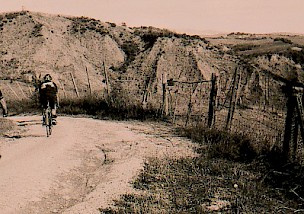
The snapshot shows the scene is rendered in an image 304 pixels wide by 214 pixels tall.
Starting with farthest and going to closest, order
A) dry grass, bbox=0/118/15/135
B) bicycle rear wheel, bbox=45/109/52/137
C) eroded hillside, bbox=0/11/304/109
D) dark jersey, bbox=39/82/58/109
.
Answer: eroded hillside, bbox=0/11/304/109, dry grass, bbox=0/118/15/135, dark jersey, bbox=39/82/58/109, bicycle rear wheel, bbox=45/109/52/137

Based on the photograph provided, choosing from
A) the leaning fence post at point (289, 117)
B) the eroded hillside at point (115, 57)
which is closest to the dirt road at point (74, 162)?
the leaning fence post at point (289, 117)

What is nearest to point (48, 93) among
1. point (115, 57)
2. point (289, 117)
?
point (289, 117)

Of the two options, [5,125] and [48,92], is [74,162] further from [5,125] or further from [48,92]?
[5,125]

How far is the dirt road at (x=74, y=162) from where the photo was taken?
23.6 feet

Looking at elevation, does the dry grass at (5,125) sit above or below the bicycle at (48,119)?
below

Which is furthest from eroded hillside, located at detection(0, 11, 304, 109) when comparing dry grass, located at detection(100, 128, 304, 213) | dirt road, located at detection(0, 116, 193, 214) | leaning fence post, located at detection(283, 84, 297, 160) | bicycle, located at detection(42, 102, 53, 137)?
leaning fence post, located at detection(283, 84, 297, 160)

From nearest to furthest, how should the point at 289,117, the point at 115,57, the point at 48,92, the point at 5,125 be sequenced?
the point at 289,117, the point at 48,92, the point at 5,125, the point at 115,57

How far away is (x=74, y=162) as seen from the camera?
31.3 ft

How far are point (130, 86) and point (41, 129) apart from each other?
1912cm

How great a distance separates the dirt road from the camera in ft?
23.6

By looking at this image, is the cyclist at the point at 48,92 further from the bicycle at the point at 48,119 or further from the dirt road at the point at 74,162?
the dirt road at the point at 74,162

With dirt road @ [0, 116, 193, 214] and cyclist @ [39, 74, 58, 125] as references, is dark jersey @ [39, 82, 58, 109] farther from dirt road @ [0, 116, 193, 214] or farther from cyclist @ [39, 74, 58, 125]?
dirt road @ [0, 116, 193, 214]

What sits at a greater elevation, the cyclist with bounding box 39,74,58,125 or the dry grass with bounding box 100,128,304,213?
the cyclist with bounding box 39,74,58,125

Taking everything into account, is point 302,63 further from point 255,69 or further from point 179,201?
point 179,201
